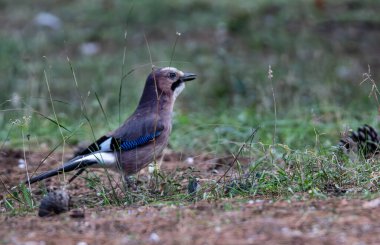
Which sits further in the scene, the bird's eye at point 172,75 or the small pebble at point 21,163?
the small pebble at point 21,163

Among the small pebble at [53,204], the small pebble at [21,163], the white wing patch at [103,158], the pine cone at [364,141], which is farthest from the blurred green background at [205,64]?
the small pebble at [53,204]

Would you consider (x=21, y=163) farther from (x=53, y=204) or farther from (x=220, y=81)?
(x=220, y=81)

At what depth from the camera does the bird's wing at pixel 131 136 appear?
20.4 ft

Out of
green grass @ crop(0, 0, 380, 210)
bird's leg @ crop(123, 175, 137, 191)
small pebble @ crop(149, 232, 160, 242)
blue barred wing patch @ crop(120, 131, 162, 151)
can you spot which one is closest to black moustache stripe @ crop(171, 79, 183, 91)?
green grass @ crop(0, 0, 380, 210)

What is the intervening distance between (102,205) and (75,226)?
0.80m

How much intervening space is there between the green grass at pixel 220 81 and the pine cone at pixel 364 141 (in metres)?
0.25

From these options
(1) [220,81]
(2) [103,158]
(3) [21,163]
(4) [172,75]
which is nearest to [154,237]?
(2) [103,158]

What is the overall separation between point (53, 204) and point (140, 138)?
1690mm

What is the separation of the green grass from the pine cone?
248 mm

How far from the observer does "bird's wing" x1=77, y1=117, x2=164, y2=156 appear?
6.20 meters

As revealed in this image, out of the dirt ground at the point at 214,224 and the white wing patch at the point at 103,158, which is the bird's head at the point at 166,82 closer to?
the white wing patch at the point at 103,158

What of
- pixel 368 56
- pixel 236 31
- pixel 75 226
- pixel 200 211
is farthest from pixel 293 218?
pixel 236 31

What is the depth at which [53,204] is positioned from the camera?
4730 mm

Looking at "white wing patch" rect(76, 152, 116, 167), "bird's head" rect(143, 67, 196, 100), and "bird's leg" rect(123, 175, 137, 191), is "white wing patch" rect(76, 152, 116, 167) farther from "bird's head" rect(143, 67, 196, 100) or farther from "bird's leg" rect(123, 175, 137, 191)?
"bird's head" rect(143, 67, 196, 100)
